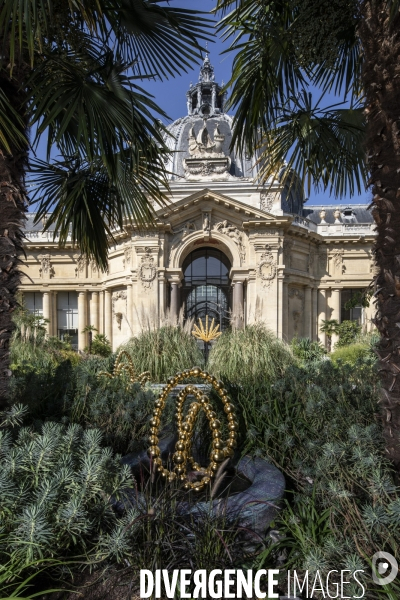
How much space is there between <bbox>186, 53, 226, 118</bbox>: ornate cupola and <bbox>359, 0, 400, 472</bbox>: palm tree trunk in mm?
29773

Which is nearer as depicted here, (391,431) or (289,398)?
(391,431)

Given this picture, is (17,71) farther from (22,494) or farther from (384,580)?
(384,580)

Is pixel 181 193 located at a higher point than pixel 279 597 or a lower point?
higher

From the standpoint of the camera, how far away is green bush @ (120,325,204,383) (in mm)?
8266

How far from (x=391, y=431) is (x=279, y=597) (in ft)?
3.99

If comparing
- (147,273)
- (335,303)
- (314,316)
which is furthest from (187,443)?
(335,303)

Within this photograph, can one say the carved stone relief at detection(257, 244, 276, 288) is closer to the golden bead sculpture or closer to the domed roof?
the domed roof

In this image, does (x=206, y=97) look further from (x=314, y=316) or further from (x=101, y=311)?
(x=314, y=316)

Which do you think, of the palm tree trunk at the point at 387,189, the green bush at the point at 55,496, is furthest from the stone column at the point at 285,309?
Result: the green bush at the point at 55,496

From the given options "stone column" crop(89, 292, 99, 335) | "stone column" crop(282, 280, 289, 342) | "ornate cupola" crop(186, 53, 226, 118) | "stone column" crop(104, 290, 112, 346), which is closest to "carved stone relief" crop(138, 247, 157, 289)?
"stone column" crop(104, 290, 112, 346)

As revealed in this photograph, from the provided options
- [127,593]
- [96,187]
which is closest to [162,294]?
[96,187]

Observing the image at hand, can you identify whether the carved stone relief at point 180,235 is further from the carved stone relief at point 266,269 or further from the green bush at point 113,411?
the green bush at point 113,411

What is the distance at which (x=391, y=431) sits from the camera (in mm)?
2611

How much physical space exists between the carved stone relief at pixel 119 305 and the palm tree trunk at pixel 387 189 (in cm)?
2396
